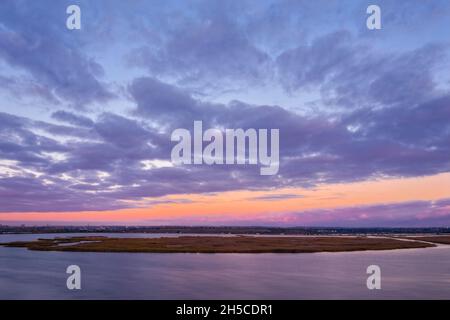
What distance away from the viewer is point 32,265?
46250 millimetres

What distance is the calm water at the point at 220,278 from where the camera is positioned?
97.4 feet

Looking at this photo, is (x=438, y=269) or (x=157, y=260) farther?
(x=157, y=260)

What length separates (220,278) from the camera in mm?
36438

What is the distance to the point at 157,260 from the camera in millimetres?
50969

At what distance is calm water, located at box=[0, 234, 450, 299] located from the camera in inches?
1169
